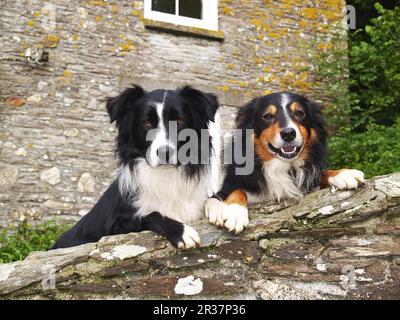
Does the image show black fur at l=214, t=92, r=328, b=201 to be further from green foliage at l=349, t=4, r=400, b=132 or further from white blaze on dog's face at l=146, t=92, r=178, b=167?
green foliage at l=349, t=4, r=400, b=132

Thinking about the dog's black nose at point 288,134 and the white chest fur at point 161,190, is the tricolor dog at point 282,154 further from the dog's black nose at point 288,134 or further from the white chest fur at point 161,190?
the white chest fur at point 161,190

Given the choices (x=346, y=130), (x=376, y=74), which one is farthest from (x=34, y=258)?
(x=376, y=74)

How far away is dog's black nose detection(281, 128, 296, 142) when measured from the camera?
12.1 ft

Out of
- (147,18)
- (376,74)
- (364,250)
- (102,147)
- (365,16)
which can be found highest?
(365,16)

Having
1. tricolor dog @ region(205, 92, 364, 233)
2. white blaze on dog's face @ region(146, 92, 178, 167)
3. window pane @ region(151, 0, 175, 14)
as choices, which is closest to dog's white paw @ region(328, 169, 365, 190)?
tricolor dog @ region(205, 92, 364, 233)

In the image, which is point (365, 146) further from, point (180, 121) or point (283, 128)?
point (180, 121)

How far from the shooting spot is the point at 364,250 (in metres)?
3.19

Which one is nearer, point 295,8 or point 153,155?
point 153,155

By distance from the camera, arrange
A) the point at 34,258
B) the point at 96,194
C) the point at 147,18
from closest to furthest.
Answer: the point at 34,258
the point at 96,194
the point at 147,18

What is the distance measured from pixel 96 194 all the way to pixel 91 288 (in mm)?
4058

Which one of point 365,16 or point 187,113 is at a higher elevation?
point 365,16

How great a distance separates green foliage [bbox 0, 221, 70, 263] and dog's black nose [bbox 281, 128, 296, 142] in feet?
12.3

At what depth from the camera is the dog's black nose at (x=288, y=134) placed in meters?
3.70
